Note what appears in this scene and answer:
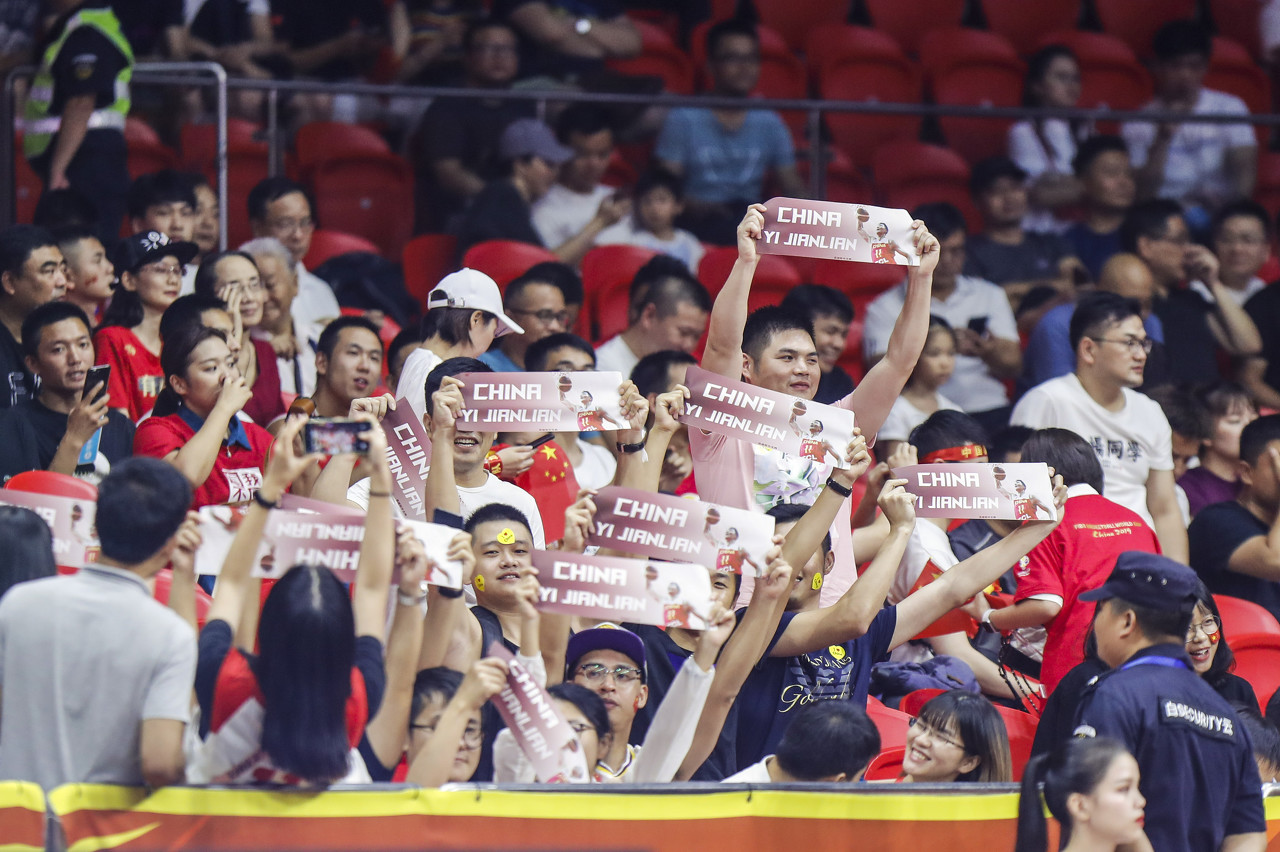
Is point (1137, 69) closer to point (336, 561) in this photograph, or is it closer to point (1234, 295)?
point (1234, 295)

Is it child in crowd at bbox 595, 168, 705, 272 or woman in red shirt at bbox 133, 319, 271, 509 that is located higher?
child in crowd at bbox 595, 168, 705, 272

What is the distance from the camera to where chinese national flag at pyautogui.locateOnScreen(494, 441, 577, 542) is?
5594 mm

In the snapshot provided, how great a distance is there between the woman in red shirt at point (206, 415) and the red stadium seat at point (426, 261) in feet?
7.93

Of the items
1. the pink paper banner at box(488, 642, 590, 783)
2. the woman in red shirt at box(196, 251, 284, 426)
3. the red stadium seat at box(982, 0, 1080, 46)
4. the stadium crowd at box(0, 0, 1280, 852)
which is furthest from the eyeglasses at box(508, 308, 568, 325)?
the red stadium seat at box(982, 0, 1080, 46)

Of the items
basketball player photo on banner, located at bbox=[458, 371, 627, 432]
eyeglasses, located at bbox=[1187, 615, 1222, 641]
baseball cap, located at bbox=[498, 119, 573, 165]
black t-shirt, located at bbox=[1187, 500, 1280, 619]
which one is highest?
baseball cap, located at bbox=[498, 119, 573, 165]

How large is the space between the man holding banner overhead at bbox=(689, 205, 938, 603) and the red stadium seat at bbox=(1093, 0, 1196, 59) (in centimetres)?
601

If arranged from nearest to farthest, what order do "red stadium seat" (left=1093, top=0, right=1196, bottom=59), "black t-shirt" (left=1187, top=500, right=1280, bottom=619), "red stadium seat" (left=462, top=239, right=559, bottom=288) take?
1. "black t-shirt" (left=1187, top=500, right=1280, bottom=619)
2. "red stadium seat" (left=462, top=239, right=559, bottom=288)
3. "red stadium seat" (left=1093, top=0, right=1196, bottom=59)

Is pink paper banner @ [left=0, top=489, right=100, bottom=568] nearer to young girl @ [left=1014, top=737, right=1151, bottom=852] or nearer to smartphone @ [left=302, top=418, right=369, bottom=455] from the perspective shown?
smartphone @ [left=302, top=418, right=369, bottom=455]

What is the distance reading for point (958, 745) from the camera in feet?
14.1

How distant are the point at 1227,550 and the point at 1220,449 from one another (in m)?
0.87

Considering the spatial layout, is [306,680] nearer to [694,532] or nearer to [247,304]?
[694,532]

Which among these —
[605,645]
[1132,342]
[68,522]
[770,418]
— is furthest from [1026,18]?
[68,522]

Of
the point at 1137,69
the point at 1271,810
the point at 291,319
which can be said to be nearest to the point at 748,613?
the point at 1271,810

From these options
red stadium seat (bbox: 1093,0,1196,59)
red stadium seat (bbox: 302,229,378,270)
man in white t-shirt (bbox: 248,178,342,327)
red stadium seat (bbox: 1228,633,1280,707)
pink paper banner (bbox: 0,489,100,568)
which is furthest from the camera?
red stadium seat (bbox: 1093,0,1196,59)
